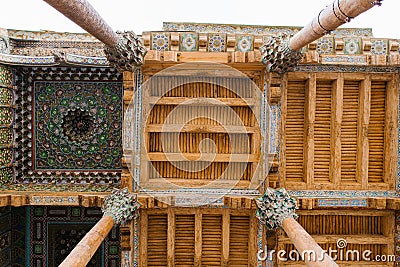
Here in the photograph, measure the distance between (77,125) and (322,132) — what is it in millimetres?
5824

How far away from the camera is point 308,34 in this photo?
15.4 feet

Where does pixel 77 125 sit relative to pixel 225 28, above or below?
below

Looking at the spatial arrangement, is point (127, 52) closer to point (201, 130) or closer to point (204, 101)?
point (204, 101)

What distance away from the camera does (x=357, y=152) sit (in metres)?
6.80

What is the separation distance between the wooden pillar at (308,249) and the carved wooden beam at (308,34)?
2.78 m

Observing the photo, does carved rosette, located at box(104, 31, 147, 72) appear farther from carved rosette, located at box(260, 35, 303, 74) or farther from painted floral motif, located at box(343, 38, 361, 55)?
painted floral motif, located at box(343, 38, 361, 55)

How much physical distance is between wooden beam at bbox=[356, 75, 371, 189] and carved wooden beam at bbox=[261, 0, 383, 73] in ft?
5.50

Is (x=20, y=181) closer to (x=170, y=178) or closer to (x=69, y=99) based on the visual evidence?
(x=69, y=99)

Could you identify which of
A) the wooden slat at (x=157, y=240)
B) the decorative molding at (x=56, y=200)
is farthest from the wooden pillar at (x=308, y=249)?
the decorative molding at (x=56, y=200)

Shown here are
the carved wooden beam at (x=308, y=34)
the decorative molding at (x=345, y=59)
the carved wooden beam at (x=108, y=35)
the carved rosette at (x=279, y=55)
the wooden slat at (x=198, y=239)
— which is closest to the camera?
the carved wooden beam at (x=108, y=35)

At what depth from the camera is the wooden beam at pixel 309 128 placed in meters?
6.44

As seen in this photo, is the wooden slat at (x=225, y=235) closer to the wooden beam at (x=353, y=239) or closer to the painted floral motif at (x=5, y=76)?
the wooden beam at (x=353, y=239)

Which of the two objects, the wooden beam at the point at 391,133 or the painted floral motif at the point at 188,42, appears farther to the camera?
the wooden beam at the point at 391,133

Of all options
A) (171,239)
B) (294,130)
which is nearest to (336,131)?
(294,130)
